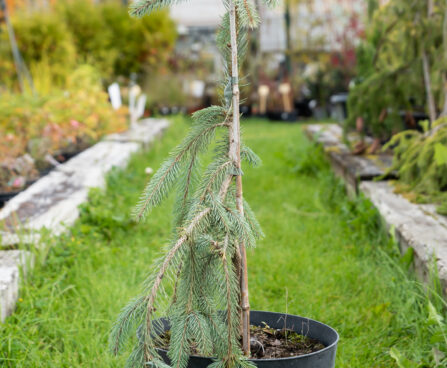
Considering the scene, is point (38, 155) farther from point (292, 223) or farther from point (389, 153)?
point (389, 153)

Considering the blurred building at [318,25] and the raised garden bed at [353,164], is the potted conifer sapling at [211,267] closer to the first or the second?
the raised garden bed at [353,164]

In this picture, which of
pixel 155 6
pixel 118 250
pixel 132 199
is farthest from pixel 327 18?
pixel 155 6

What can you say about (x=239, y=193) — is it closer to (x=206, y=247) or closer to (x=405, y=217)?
(x=206, y=247)

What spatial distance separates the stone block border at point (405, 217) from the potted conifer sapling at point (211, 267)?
3.00 feet

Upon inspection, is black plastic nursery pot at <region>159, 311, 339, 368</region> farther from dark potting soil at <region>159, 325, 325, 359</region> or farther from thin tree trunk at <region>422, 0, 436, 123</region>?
thin tree trunk at <region>422, 0, 436, 123</region>

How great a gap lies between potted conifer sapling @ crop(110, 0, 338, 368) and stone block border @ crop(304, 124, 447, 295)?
915 millimetres

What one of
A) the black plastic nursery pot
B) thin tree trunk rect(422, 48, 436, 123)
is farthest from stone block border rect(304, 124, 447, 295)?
the black plastic nursery pot

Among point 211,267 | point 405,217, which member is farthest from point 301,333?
point 405,217

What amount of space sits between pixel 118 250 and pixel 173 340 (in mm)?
1925

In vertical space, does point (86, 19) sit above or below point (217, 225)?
above

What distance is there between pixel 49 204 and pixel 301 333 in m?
2.44

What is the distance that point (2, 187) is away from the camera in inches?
161

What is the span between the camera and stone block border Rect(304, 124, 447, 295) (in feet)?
7.66

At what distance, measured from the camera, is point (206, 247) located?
4.68ft
